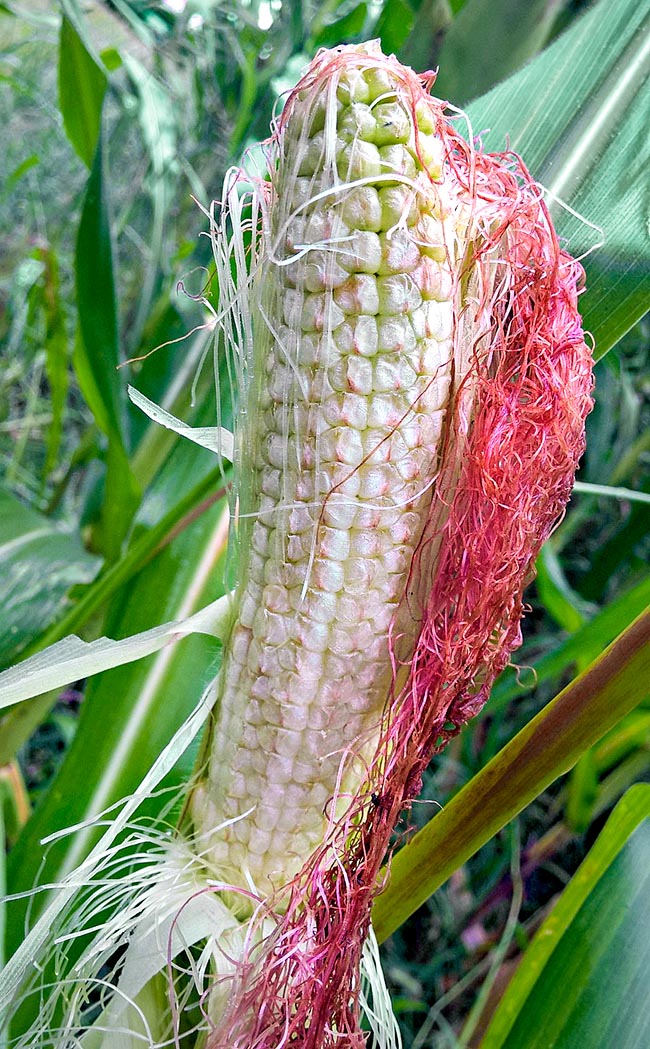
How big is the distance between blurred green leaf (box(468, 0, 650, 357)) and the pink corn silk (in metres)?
0.12

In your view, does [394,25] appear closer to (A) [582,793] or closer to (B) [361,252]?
(B) [361,252]

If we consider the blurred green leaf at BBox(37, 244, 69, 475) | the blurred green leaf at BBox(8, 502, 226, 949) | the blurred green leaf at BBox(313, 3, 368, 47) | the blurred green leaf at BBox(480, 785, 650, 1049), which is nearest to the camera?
the blurred green leaf at BBox(480, 785, 650, 1049)

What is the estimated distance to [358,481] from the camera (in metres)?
0.35

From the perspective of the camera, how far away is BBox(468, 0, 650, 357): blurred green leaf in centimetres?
49

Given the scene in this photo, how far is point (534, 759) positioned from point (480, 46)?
64cm

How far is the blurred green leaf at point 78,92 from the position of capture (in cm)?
85

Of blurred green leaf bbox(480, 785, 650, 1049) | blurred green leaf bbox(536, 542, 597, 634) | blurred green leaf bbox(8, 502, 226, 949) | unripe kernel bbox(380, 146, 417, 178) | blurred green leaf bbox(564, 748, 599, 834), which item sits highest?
unripe kernel bbox(380, 146, 417, 178)

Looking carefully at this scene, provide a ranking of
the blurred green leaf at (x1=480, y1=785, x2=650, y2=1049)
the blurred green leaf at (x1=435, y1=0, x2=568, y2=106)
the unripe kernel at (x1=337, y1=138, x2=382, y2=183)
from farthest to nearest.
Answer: the blurred green leaf at (x1=435, y1=0, x2=568, y2=106) < the blurred green leaf at (x1=480, y1=785, x2=650, y2=1049) < the unripe kernel at (x1=337, y1=138, x2=382, y2=183)

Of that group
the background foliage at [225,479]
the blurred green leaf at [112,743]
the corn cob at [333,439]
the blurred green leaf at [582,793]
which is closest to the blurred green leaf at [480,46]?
the background foliage at [225,479]

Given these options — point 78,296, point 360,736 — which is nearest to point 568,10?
point 78,296

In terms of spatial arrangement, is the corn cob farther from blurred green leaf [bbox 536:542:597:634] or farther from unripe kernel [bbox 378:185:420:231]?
blurred green leaf [bbox 536:542:597:634]

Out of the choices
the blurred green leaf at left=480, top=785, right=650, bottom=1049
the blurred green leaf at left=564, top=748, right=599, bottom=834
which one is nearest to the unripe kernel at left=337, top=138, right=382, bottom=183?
the blurred green leaf at left=480, top=785, right=650, bottom=1049

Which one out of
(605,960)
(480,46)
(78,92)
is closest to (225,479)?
(605,960)

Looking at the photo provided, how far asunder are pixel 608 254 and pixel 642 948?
0.42 meters
